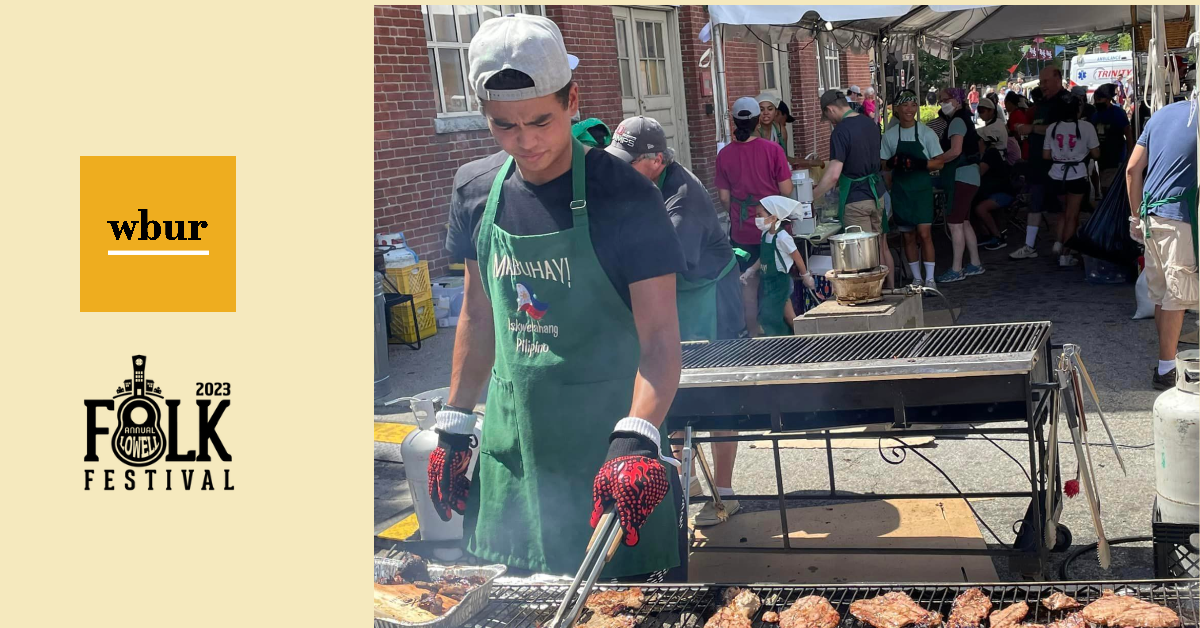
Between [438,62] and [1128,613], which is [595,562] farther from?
[438,62]

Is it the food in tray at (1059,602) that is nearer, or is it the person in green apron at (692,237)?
the food in tray at (1059,602)

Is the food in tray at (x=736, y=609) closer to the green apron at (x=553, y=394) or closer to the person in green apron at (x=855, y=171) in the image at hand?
the green apron at (x=553, y=394)

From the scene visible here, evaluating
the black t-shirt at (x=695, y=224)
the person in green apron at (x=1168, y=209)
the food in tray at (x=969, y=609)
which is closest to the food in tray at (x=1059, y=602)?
the food in tray at (x=969, y=609)

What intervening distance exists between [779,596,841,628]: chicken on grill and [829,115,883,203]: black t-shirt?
587 centimetres

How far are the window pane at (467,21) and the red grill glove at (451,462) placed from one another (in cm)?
730

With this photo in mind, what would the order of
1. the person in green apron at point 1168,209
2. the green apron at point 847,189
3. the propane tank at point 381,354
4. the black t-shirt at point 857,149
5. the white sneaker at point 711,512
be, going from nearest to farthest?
1. the white sneaker at point 711,512
2. the person in green apron at point 1168,209
3. the propane tank at point 381,354
4. the black t-shirt at point 857,149
5. the green apron at point 847,189

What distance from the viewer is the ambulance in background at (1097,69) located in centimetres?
2119

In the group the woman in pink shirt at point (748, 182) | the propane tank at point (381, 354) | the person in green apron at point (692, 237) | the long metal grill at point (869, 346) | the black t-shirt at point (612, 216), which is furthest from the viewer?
the woman in pink shirt at point (748, 182)

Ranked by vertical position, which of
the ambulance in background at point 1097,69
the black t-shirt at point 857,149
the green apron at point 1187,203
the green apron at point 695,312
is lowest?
the green apron at point 695,312

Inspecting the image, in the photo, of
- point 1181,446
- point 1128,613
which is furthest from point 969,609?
point 1181,446

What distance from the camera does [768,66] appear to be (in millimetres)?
16016

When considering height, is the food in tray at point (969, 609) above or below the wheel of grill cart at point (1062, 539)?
above

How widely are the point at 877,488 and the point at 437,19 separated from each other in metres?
6.14

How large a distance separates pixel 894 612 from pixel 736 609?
1.26ft
